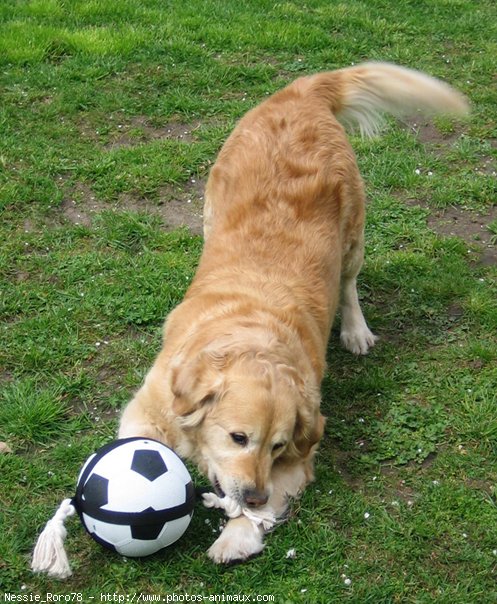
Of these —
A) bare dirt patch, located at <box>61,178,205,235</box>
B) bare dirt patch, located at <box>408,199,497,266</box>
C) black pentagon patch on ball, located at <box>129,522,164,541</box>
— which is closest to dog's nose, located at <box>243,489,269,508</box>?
black pentagon patch on ball, located at <box>129,522,164,541</box>

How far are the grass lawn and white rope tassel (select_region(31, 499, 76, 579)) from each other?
0.07m

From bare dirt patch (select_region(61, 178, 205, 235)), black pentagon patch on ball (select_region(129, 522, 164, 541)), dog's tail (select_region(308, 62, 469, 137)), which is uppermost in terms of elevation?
dog's tail (select_region(308, 62, 469, 137))

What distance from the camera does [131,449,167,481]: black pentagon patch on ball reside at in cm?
387

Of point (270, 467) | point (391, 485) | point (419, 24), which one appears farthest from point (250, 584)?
point (419, 24)

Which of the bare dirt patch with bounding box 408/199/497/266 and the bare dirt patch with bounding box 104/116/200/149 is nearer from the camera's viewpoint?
the bare dirt patch with bounding box 408/199/497/266

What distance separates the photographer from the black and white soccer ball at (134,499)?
3.78m

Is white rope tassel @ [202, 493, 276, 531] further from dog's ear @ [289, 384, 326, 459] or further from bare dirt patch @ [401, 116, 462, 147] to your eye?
bare dirt patch @ [401, 116, 462, 147]

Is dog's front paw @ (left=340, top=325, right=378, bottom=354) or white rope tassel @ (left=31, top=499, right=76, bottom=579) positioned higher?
white rope tassel @ (left=31, top=499, right=76, bottom=579)

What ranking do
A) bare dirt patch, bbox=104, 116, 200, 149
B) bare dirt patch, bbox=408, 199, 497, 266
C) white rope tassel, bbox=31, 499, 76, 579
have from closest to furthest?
1. white rope tassel, bbox=31, 499, 76, 579
2. bare dirt patch, bbox=408, 199, 497, 266
3. bare dirt patch, bbox=104, 116, 200, 149

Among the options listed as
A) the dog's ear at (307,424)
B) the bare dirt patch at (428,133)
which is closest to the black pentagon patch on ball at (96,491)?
the dog's ear at (307,424)

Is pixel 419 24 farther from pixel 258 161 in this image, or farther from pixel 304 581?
pixel 304 581

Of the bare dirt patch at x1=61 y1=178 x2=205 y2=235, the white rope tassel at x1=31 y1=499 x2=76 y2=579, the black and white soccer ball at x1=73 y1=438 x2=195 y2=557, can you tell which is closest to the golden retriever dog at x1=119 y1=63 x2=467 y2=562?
the black and white soccer ball at x1=73 y1=438 x2=195 y2=557

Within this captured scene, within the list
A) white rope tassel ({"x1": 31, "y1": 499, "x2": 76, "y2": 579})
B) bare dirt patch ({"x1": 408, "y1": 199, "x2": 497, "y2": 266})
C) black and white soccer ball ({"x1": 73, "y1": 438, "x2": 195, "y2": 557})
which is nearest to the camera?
black and white soccer ball ({"x1": 73, "y1": 438, "x2": 195, "y2": 557})

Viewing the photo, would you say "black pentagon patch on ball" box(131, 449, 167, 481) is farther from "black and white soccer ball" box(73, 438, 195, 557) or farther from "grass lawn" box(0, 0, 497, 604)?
"grass lawn" box(0, 0, 497, 604)
